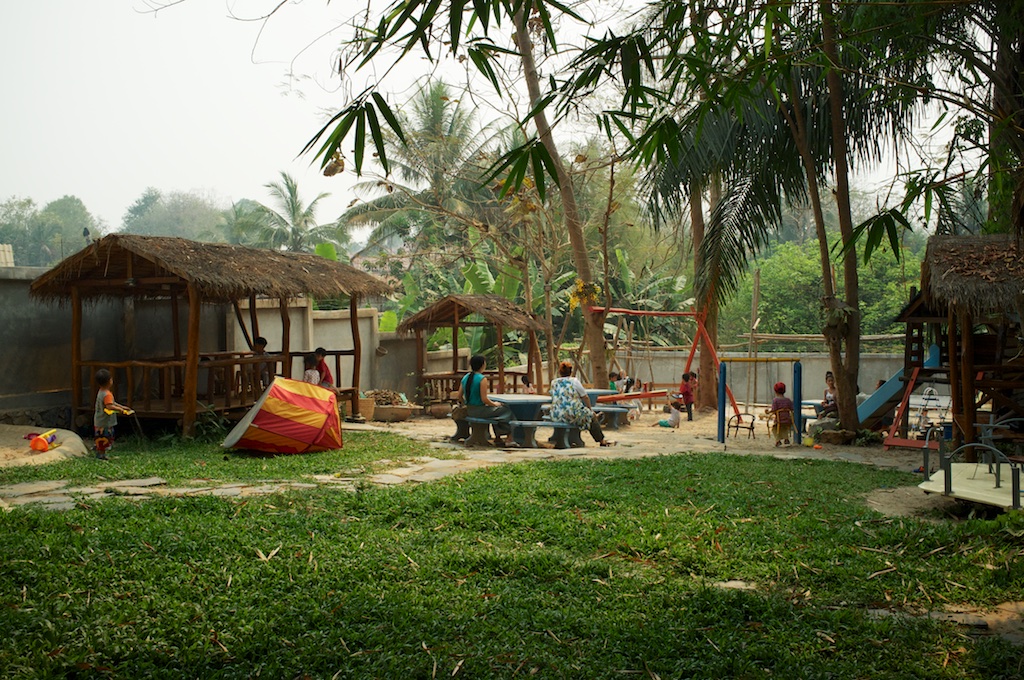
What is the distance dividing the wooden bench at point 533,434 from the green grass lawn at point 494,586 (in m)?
4.07

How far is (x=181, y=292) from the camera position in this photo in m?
13.6

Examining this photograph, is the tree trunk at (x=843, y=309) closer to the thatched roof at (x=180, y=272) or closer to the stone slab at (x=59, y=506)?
the thatched roof at (x=180, y=272)

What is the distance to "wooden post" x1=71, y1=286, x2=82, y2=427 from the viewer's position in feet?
39.7

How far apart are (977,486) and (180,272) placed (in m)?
8.88

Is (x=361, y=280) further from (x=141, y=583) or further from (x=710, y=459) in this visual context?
(x=141, y=583)

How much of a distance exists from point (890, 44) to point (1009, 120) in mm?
9379

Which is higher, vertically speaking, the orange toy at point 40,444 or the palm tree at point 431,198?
the palm tree at point 431,198

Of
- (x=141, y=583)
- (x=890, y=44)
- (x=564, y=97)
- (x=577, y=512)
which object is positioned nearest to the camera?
(x=564, y=97)

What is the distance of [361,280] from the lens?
14594 mm

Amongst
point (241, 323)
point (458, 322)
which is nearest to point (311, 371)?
point (241, 323)

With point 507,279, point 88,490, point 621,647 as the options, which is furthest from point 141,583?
point 507,279

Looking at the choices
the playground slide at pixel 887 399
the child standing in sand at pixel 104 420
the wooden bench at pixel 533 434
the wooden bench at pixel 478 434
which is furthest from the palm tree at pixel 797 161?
the child standing in sand at pixel 104 420

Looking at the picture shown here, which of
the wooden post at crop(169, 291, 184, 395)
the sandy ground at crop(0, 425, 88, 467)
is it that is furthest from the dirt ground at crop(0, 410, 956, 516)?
the wooden post at crop(169, 291, 184, 395)

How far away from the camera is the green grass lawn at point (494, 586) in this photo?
3.92m
